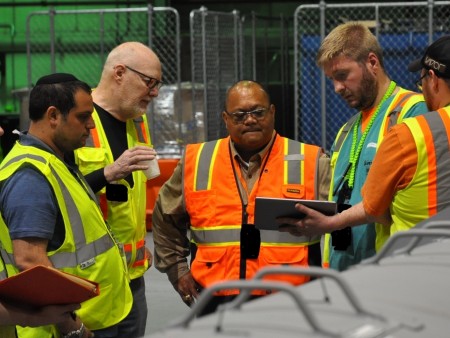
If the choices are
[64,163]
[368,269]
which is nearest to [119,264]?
[64,163]

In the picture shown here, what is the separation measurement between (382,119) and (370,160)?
233 millimetres

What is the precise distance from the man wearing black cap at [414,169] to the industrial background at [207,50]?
7.42m

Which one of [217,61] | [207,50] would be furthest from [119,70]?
[217,61]

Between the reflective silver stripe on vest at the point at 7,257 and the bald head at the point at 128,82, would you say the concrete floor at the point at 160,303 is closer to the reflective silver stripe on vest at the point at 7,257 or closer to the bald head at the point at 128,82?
the bald head at the point at 128,82

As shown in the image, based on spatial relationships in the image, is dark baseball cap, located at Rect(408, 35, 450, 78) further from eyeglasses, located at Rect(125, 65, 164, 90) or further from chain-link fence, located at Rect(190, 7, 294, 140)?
chain-link fence, located at Rect(190, 7, 294, 140)

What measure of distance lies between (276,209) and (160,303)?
4.27 metres

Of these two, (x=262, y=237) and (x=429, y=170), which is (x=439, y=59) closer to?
(x=429, y=170)

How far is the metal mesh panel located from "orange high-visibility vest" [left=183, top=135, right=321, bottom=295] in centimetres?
750

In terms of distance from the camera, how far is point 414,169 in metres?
3.92

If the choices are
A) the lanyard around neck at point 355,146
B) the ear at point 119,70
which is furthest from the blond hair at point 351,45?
the ear at point 119,70

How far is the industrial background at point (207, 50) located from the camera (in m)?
12.8

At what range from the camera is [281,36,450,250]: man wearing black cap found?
3898 mm

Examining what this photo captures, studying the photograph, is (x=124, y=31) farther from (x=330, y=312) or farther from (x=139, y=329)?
(x=330, y=312)

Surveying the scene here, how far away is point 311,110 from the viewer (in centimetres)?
1365
